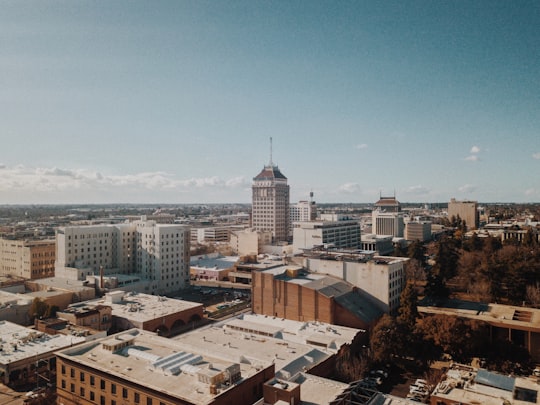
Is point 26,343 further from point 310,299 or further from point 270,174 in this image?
point 270,174

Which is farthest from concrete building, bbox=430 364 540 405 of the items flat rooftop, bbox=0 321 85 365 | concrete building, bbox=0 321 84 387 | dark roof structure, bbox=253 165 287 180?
dark roof structure, bbox=253 165 287 180

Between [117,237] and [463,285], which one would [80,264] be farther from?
[463,285]

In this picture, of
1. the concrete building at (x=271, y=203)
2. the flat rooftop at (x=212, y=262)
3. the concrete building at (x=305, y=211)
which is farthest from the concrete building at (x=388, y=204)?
the flat rooftop at (x=212, y=262)

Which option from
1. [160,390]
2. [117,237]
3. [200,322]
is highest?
[117,237]

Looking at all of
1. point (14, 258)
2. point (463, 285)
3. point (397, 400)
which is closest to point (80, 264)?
point (14, 258)

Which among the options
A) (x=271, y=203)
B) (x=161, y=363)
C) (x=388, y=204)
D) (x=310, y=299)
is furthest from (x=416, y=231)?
(x=161, y=363)

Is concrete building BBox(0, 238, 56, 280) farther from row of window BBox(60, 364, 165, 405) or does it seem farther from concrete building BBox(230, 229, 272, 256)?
row of window BBox(60, 364, 165, 405)

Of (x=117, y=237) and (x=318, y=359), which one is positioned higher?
(x=117, y=237)
